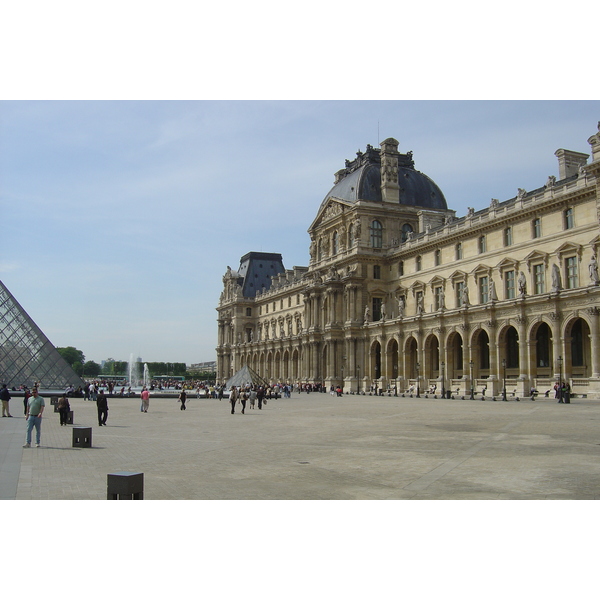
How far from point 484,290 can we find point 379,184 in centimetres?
2341

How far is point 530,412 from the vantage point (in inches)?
1170

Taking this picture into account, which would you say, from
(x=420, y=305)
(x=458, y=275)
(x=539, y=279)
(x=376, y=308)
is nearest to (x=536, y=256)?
(x=539, y=279)

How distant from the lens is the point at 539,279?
160 feet

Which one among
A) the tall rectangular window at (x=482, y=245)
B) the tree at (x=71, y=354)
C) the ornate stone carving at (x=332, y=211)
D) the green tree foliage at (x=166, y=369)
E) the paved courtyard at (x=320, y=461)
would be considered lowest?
the paved courtyard at (x=320, y=461)

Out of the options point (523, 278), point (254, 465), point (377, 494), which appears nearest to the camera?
point (377, 494)

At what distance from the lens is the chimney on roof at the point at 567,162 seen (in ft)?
168

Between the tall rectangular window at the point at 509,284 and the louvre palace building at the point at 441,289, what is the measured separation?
4.4 inches

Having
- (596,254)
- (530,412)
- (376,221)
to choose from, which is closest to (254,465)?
(530,412)

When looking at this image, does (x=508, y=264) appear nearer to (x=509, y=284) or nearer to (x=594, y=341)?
(x=509, y=284)

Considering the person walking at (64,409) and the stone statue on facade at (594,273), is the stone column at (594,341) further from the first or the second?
the person walking at (64,409)

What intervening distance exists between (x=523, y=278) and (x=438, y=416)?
22254mm

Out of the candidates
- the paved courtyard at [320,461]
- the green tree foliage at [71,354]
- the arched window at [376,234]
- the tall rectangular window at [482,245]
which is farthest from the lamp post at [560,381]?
the green tree foliage at [71,354]

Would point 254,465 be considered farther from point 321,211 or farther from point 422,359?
point 321,211

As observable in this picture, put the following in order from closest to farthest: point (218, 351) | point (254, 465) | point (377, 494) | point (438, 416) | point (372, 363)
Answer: point (377, 494), point (254, 465), point (438, 416), point (372, 363), point (218, 351)
